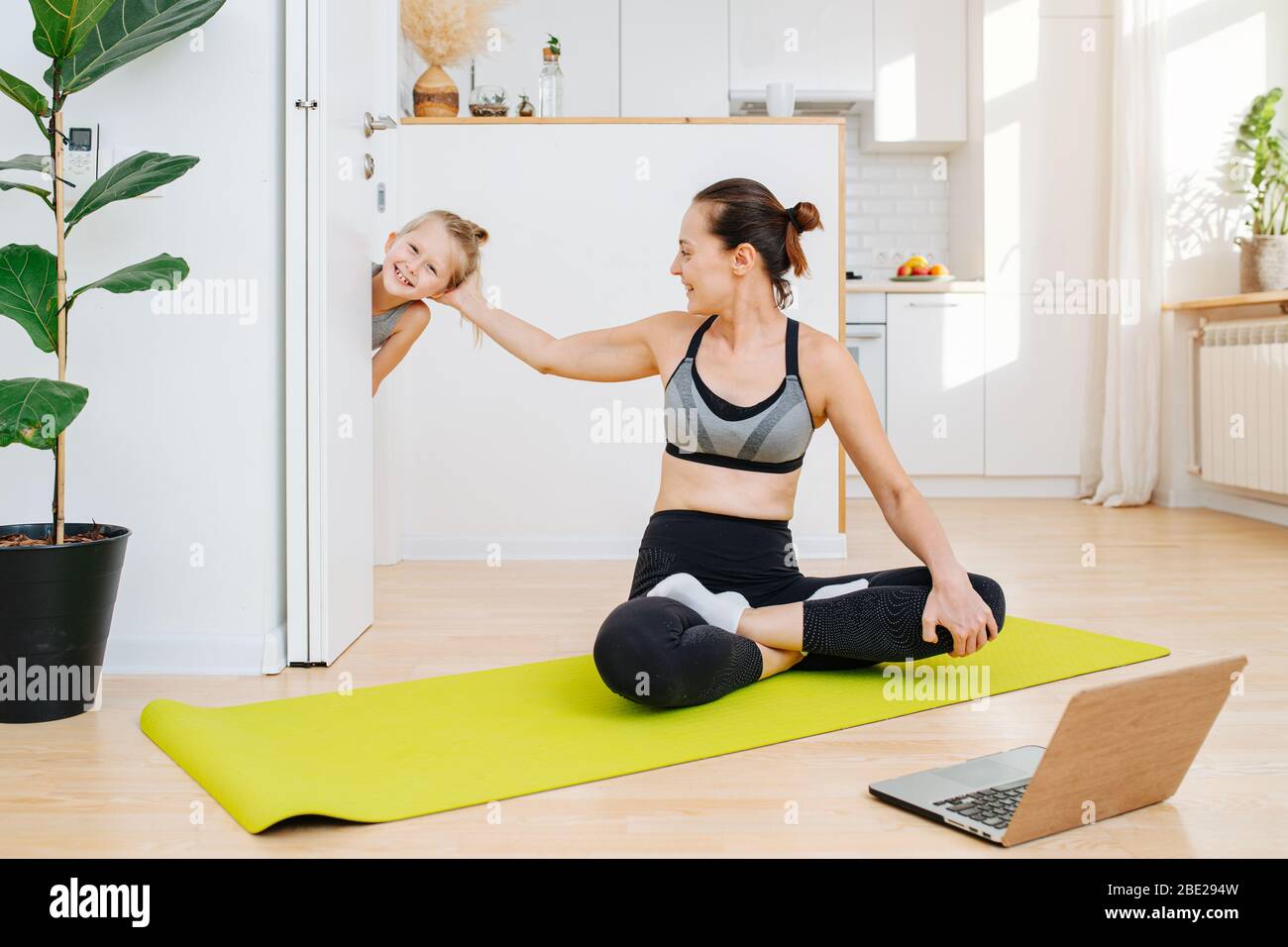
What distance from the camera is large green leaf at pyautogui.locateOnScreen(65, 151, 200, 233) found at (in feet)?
6.21

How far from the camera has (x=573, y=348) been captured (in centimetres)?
246

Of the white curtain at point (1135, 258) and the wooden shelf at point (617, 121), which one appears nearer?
the wooden shelf at point (617, 121)

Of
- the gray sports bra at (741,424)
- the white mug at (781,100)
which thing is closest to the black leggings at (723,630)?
the gray sports bra at (741,424)

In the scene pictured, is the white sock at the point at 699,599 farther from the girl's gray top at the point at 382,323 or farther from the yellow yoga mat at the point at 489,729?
the girl's gray top at the point at 382,323

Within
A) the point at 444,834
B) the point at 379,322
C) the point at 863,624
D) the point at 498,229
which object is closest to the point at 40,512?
the point at 379,322

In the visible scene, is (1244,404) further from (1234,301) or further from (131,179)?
(131,179)

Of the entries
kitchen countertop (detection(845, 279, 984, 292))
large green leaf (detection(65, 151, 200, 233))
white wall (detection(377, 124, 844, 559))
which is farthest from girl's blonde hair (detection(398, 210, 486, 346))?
kitchen countertop (detection(845, 279, 984, 292))

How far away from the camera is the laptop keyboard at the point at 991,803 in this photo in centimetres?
142

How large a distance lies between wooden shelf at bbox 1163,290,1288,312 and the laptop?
133 inches

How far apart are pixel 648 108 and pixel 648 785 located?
4.76m

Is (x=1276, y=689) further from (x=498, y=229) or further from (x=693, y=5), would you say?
(x=693, y=5)

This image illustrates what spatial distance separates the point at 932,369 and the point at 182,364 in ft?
12.5

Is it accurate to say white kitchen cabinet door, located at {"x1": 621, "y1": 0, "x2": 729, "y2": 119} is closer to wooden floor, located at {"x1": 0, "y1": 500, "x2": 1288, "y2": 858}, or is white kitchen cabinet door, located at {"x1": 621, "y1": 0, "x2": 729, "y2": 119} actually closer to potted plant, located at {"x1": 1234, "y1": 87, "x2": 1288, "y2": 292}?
potted plant, located at {"x1": 1234, "y1": 87, "x2": 1288, "y2": 292}

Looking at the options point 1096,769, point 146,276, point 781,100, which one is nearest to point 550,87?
point 781,100
